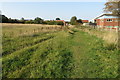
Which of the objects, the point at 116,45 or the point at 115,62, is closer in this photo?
the point at 115,62

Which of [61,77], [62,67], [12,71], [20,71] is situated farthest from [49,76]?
[12,71]

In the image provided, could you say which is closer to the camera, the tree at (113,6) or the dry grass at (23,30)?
the dry grass at (23,30)

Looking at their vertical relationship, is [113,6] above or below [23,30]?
above

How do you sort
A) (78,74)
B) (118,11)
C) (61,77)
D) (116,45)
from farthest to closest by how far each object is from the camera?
(118,11) < (116,45) < (78,74) < (61,77)

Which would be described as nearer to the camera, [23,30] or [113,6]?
[113,6]

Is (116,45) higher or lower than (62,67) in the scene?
higher

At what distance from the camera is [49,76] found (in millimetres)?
3738

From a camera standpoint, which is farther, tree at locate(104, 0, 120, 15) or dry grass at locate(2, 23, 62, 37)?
tree at locate(104, 0, 120, 15)

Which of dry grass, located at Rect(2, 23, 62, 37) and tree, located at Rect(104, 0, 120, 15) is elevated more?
tree, located at Rect(104, 0, 120, 15)

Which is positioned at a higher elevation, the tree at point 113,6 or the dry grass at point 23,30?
the tree at point 113,6

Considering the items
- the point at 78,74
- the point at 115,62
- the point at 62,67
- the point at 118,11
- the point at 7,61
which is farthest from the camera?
the point at 118,11

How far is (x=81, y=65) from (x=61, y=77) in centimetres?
145

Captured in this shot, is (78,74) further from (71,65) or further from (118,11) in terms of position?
(118,11)

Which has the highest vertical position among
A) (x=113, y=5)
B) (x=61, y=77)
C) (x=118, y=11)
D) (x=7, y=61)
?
(x=113, y=5)
